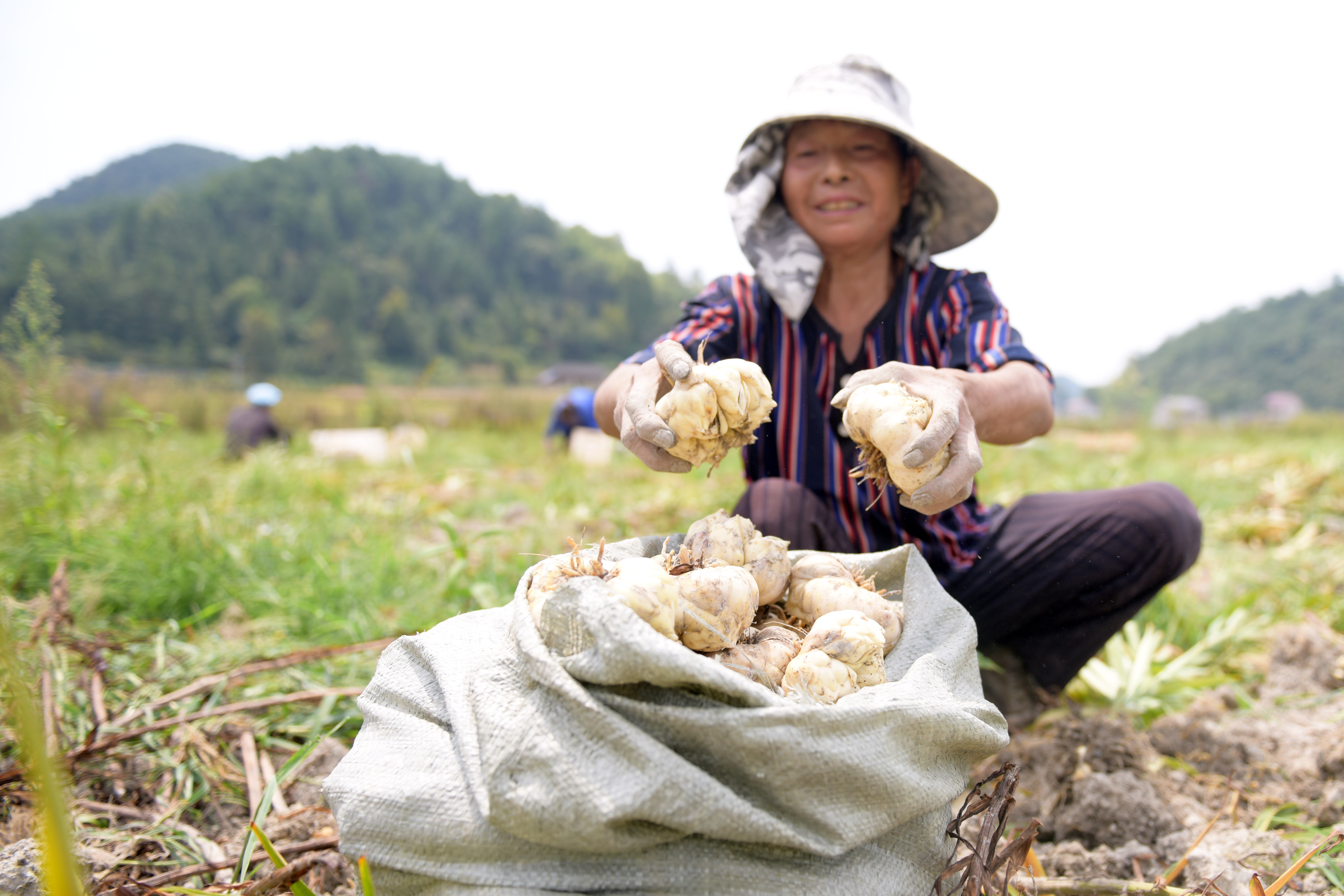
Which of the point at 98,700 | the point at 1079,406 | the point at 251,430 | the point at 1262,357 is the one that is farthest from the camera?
the point at 1079,406

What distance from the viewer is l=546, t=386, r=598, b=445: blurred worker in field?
8.10 meters

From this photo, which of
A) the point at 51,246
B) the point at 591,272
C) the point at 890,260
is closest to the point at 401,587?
the point at 890,260

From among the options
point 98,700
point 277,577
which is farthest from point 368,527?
point 98,700

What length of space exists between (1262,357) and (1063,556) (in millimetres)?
48498

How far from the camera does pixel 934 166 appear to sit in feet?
6.92

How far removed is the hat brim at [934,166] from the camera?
1.91 metres

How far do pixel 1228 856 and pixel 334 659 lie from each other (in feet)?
7.12

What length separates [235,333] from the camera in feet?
195

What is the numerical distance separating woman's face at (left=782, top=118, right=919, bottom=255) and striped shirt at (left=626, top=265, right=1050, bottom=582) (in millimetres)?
220

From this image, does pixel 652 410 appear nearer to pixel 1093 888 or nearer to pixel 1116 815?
pixel 1093 888

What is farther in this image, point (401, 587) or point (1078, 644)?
point (401, 587)

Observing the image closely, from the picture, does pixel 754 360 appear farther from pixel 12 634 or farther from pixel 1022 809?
pixel 12 634

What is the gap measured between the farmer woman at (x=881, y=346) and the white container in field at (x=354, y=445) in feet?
19.7

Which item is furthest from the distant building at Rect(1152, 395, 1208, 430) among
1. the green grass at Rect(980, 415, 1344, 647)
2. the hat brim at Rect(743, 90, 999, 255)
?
the hat brim at Rect(743, 90, 999, 255)
